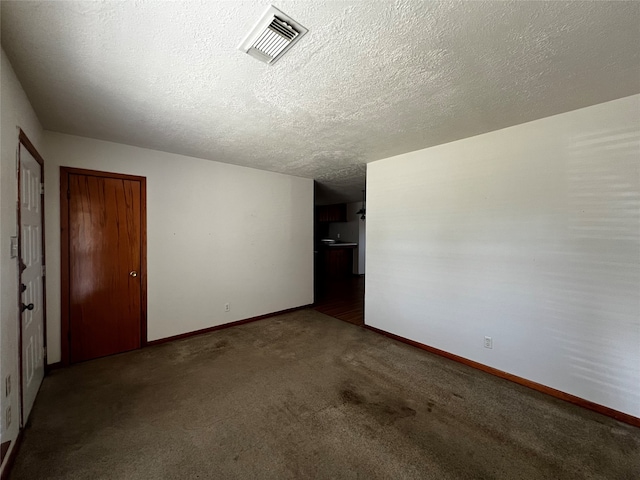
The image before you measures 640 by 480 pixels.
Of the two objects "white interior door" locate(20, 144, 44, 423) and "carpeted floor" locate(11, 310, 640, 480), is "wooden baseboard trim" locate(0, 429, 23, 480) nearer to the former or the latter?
"carpeted floor" locate(11, 310, 640, 480)

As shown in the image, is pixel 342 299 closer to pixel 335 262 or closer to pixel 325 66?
pixel 335 262

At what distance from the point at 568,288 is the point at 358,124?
2.37m

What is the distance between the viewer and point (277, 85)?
181 centimetres

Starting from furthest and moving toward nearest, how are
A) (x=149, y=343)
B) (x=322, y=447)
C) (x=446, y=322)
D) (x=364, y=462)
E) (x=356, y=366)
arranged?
1. (x=149, y=343)
2. (x=446, y=322)
3. (x=356, y=366)
4. (x=322, y=447)
5. (x=364, y=462)

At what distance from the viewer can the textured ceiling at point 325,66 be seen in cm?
122

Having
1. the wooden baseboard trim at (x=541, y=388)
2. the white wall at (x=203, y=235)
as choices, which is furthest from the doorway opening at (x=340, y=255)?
the wooden baseboard trim at (x=541, y=388)

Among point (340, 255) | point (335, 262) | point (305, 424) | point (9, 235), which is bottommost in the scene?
point (305, 424)

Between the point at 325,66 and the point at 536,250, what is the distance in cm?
244

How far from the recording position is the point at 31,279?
85.4 inches

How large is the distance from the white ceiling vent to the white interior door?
1877 mm

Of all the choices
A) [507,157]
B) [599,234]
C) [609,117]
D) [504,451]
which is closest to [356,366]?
[504,451]

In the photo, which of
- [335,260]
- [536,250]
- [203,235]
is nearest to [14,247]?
[203,235]

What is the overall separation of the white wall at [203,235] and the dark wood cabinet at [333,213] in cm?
366

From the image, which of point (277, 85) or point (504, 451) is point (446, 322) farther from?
point (277, 85)
